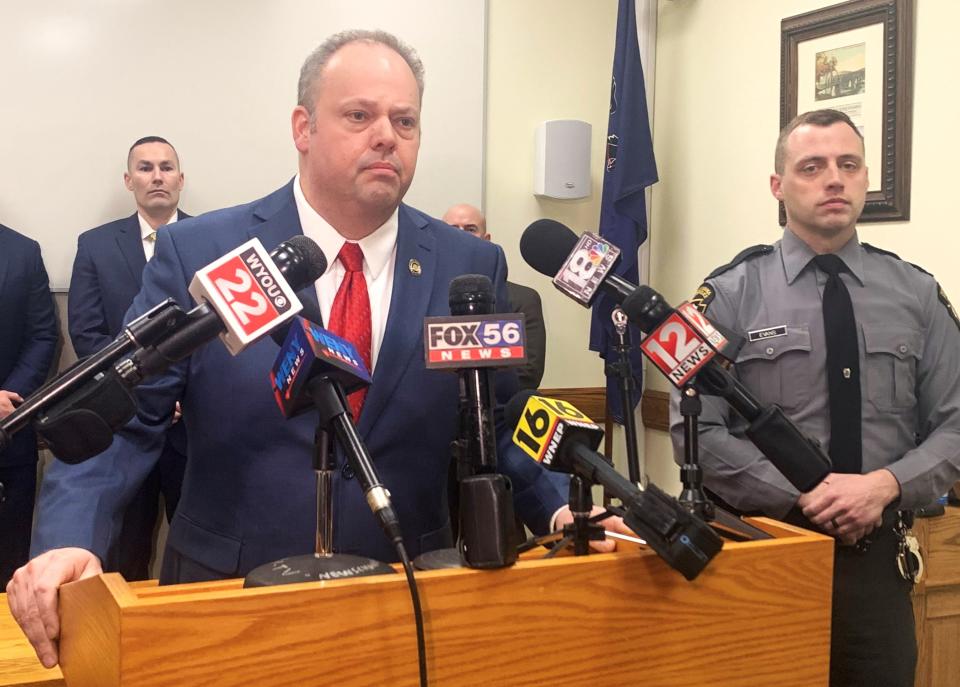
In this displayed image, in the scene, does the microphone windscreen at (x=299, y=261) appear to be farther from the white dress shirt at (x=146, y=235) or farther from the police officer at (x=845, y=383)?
the white dress shirt at (x=146, y=235)

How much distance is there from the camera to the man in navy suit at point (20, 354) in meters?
3.64

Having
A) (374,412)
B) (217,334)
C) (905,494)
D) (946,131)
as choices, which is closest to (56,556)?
(217,334)

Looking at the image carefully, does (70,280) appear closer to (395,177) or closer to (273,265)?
(395,177)

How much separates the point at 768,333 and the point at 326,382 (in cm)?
158

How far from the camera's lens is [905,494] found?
7.09 ft

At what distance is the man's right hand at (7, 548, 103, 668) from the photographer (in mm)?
1053

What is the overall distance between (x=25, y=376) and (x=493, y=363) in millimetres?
3180

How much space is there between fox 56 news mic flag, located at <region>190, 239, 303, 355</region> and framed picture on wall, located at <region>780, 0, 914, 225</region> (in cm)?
289

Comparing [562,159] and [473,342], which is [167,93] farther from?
[473,342]

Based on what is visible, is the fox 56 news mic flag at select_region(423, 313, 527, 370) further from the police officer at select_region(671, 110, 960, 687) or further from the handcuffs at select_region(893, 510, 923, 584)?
the handcuffs at select_region(893, 510, 923, 584)

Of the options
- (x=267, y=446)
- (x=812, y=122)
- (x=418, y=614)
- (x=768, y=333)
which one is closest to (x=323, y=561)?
(x=418, y=614)

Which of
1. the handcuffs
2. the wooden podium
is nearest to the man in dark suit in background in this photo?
the handcuffs

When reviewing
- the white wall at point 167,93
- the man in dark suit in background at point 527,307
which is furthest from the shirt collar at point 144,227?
the man in dark suit in background at point 527,307

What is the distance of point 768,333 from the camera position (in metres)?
2.31
